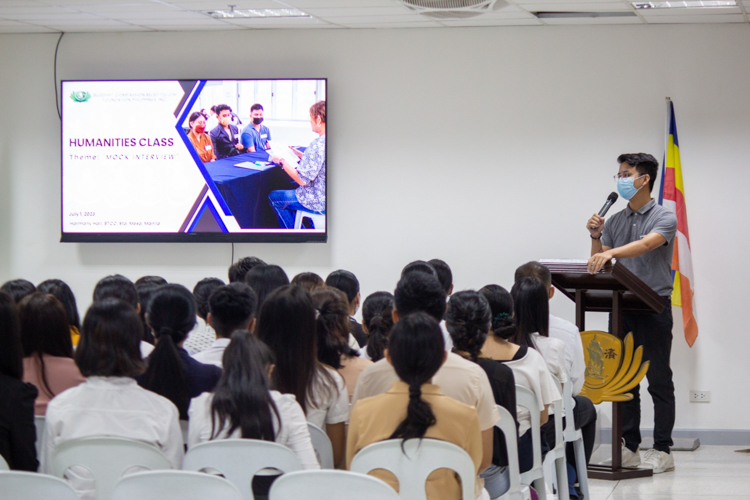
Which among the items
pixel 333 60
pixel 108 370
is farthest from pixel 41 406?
pixel 333 60

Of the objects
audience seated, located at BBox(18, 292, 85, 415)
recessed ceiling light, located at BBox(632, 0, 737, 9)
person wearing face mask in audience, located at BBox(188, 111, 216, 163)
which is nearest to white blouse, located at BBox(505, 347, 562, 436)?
audience seated, located at BBox(18, 292, 85, 415)

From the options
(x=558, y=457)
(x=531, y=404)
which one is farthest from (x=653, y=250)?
(x=531, y=404)

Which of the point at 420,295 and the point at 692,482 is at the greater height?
the point at 420,295

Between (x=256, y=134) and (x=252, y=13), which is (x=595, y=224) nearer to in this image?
(x=256, y=134)

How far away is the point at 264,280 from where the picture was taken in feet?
12.8

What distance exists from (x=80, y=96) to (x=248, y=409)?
476 cm

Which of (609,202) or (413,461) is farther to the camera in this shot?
(609,202)

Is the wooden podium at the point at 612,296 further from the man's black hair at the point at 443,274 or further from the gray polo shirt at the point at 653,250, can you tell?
the man's black hair at the point at 443,274

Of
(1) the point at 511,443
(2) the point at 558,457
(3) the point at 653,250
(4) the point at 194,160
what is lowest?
(2) the point at 558,457

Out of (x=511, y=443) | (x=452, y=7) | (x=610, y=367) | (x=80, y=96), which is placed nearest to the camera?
(x=511, y=443)

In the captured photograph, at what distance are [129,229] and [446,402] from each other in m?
4.62

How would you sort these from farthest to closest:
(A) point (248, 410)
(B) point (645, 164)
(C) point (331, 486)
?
(B) point (645, 164), (A) point (248, 410), (C) point (331, 486)

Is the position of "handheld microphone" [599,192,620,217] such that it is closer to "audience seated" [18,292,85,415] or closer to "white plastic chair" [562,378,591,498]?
"white plastic chair" [562,378,591,498]

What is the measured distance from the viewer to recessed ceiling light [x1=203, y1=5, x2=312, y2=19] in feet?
18.5
